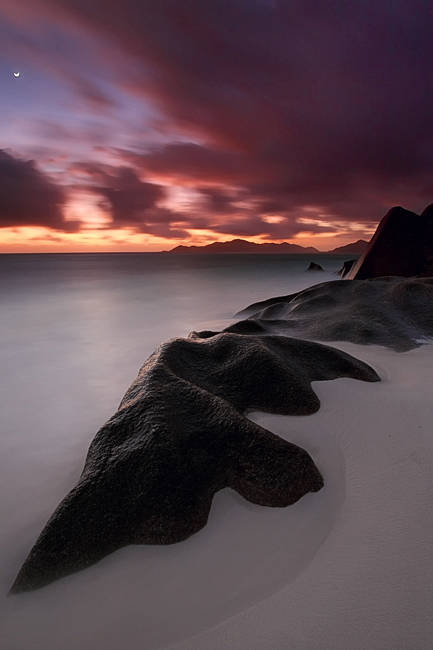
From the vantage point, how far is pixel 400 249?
1258 centimetres

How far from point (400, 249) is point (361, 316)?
25.8 ft

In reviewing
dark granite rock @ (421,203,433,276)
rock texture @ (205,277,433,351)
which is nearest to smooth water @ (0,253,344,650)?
rock texture @ (205,277,433,351)

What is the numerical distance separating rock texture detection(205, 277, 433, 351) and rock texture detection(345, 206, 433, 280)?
5460 mm

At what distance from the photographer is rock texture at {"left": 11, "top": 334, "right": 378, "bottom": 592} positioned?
73.2 inches

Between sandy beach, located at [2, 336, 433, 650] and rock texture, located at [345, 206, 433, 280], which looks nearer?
sandy beach, located at [2, 336, 433, 650]

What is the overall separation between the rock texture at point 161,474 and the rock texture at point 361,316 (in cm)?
256

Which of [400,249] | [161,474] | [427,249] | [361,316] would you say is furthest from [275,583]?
[427,249]

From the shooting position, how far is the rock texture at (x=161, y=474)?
6.10ft

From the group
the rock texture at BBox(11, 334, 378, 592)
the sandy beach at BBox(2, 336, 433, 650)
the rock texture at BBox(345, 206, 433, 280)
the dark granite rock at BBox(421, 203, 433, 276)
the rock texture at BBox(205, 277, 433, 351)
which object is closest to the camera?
the sandy beach at BBox(2, 336, 433, 650)

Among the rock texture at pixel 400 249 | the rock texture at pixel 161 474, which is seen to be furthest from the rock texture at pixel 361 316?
the rock texture at pixel 400 249

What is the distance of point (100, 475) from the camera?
206cm

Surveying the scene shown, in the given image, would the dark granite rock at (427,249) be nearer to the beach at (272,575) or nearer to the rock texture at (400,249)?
the rock texture at (400,249)

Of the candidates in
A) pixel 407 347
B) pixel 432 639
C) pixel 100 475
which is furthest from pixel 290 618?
pixel 407 347

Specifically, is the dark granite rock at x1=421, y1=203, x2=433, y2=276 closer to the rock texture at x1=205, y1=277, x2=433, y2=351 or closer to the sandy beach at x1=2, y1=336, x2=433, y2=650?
the rock texture at x1=205, y1=277, x2=433, y2=351
